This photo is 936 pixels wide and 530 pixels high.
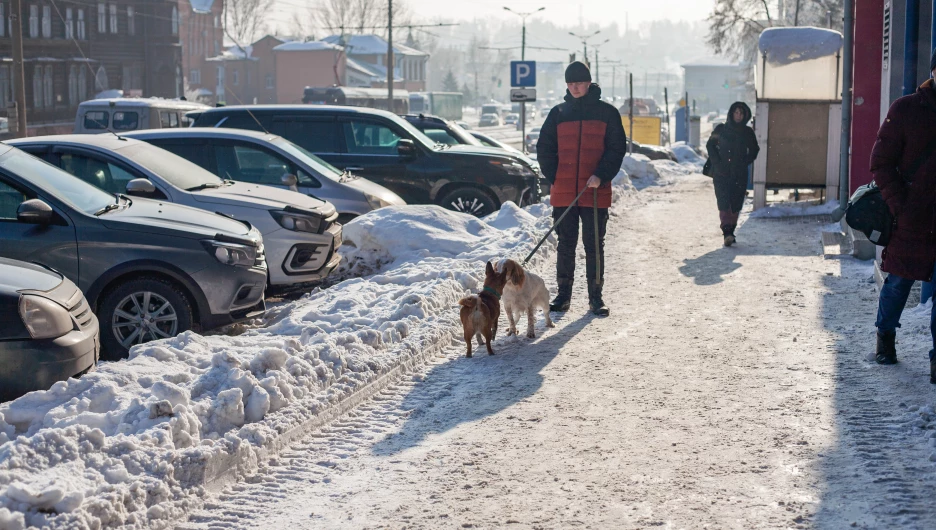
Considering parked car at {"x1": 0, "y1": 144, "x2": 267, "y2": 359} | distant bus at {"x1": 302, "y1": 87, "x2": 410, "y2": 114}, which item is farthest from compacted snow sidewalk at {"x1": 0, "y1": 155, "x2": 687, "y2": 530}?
distant bus at {"x1": 302, "y1": 87, "x2": 410, "y2": 114}

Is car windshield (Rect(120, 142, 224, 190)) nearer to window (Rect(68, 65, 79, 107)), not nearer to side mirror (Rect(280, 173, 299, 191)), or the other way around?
side mirror (Rect(280, 173, 299, 191))

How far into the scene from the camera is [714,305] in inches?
351

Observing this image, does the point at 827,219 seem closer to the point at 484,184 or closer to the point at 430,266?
the point at 484,184

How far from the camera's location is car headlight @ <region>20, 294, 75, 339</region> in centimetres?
560

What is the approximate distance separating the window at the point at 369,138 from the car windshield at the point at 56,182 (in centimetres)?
624

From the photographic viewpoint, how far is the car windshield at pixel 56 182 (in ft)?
24.6

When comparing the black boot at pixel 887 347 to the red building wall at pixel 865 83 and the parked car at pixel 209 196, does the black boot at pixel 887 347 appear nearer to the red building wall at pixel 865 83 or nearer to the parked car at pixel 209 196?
the parked car at pixel 209 196

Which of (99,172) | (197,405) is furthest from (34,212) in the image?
(197,405)

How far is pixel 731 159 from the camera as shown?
13.0m

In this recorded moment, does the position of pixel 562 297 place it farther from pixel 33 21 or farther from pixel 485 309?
pixel 33 21

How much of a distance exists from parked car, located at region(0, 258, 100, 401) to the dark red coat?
452 cm

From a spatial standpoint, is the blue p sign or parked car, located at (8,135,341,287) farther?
the blue p sign

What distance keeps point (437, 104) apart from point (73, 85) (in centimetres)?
3235

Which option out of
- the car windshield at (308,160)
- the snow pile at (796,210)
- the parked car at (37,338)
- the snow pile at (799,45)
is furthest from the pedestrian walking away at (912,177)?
the snow pile at (799,45)
